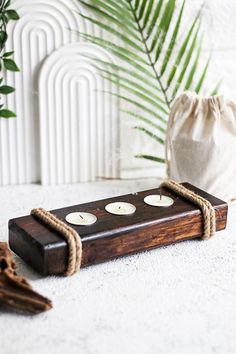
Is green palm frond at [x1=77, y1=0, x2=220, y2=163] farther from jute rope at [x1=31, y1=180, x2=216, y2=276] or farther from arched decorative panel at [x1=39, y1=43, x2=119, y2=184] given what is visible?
jute rope at [x1=31, y1=180, x2=216, y2=276]

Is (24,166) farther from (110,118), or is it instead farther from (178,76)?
(178,76)

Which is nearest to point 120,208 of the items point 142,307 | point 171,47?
point 142,307

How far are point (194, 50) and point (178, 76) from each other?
0.23 ft

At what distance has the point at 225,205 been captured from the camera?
109cm

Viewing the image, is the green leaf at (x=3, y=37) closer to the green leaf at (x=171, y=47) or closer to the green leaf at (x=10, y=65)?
the green leaf at (x=10, y=65)

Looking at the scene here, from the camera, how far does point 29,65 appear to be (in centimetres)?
131

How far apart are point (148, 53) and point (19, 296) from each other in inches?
26.9

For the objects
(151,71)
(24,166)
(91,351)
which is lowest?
(91,351)

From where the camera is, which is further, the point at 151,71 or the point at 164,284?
the point at 151,71

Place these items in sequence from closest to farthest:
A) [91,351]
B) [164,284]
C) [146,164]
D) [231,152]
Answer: [91,351]
[164,284]
[231,152]
[146,164]

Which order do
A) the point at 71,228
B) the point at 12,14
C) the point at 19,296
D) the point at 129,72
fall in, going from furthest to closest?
the point at 129,72, the point at 12,14, the point at 71,228, the point at 19,296

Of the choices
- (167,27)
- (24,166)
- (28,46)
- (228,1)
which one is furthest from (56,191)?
(228,1)

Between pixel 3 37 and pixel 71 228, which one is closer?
pixel 71 228

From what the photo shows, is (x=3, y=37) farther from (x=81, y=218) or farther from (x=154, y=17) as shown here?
(x=81, y=218)
